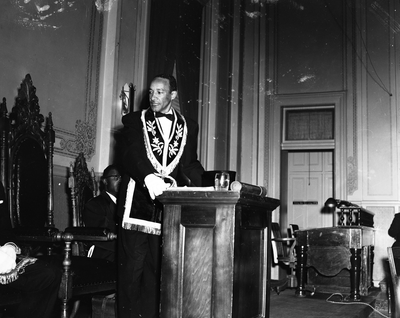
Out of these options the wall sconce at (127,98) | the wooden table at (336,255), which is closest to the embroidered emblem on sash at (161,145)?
the wall sconce at (127,98)

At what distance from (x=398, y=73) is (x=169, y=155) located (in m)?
A: 6.80

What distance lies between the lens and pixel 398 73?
8.41 metres

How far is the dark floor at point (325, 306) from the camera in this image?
442 centimetres

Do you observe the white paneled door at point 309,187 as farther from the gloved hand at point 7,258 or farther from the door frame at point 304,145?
the gloved hand at point 7,258

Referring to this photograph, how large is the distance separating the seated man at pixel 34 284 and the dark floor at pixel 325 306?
2051 mm

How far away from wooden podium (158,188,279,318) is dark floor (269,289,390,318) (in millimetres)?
2251

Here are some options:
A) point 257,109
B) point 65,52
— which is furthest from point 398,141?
point 65,52

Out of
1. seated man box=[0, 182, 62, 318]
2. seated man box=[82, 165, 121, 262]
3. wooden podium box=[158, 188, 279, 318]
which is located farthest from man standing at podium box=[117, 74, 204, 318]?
seated man box=[82, 165, 121, 262]

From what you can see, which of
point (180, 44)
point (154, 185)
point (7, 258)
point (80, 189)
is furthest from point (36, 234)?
point (180, 44)

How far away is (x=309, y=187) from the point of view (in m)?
9.65

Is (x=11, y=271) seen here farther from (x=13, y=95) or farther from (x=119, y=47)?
(x=119, y=47)

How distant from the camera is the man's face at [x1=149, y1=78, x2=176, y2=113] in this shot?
268 centimetres

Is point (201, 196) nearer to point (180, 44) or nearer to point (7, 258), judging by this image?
point (7, 258)

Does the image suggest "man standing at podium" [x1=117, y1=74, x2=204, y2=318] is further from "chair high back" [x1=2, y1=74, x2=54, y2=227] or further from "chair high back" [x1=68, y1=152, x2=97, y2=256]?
"chair high back" [x1=68, y1=152, x2=97, y2=256]
